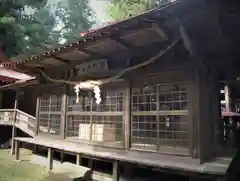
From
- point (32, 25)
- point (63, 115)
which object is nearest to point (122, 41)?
point (63, 115)

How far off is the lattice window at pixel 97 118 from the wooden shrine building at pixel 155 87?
3 centimetres

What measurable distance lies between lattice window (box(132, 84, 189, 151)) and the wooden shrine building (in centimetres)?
2

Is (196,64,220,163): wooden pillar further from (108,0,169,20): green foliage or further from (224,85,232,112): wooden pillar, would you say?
(108,0,169,20): green foliage

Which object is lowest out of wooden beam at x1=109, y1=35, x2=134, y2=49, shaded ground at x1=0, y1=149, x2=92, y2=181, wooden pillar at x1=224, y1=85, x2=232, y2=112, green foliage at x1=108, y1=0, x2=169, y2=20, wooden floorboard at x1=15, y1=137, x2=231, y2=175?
shaded ground at x1=0, y1=149, x2=92, y2=181

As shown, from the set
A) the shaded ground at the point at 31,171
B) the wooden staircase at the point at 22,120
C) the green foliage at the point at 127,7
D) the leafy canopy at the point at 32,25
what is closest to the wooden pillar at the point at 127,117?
the shaded ground at the point at 31,171

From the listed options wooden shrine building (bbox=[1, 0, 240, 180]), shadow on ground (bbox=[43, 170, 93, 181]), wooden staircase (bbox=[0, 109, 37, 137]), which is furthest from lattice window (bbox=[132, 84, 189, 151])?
wooden staircase (bbox=[0, 109, 37, 137])

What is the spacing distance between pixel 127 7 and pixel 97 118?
13.9 metres

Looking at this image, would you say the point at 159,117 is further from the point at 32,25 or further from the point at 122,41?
the point at 32,25

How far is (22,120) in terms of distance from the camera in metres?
12.3

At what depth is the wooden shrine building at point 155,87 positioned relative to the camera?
4.76 metres

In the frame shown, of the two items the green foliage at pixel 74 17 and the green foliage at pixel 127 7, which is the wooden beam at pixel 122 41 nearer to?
the green foliage at pixel 127 7

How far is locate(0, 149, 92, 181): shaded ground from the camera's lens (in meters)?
6.80

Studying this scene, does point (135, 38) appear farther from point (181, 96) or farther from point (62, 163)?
point (62, 163)

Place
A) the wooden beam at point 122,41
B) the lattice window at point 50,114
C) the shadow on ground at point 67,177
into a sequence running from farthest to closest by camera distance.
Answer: the lattice window at point 50,114, the shadow on ground at point 67,177, the wooden beam at point 122,41
